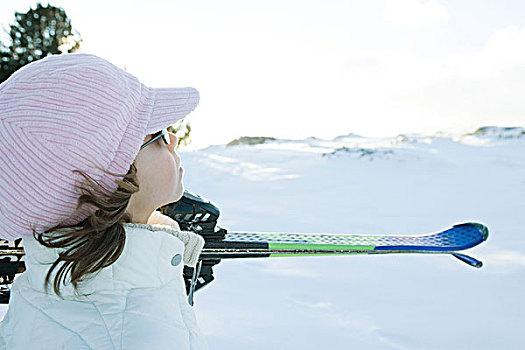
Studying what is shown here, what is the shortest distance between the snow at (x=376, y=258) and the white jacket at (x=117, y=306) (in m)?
0.69

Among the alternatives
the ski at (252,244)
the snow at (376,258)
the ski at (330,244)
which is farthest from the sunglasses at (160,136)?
the snow at (376,258)

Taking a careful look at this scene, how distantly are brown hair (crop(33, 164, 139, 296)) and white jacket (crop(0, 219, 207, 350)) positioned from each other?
23 mm

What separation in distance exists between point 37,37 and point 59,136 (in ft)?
46.6

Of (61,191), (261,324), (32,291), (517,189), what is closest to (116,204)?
(61,191)

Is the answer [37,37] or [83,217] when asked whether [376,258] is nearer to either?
[83,217]

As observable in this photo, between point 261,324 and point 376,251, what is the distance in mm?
533

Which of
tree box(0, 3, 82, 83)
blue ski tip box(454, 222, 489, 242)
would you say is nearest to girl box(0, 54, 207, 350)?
blue ski tip box(454, 222, 489, 242)

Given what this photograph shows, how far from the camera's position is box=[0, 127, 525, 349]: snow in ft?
5.67

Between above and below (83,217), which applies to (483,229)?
below

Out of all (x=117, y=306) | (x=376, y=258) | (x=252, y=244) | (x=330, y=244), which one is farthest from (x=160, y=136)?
(x=376, y=258)

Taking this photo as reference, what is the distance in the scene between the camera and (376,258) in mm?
2551

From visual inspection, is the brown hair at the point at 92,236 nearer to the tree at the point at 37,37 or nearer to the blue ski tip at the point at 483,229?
the blue ski tip at the point at 483,229

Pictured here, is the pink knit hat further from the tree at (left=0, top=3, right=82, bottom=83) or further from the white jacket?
the tree at (left=0, top=3, right=82, bottom=83)

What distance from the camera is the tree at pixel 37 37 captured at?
43.4 feet
